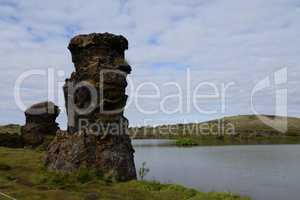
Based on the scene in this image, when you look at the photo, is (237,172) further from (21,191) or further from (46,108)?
(46,108)

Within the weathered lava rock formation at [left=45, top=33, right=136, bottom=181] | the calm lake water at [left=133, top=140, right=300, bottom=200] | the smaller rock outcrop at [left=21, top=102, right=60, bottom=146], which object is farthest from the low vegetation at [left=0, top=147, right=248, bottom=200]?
the smaller rock outcrop at [left=21, top=102, right=60, bottom=146]

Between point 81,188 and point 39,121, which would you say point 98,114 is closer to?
point 81,188

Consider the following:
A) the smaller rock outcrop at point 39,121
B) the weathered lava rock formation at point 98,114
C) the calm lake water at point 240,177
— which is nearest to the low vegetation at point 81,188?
the weathered lava rock formation at point 98,114

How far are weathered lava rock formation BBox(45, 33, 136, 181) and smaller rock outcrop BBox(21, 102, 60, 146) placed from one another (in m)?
29.7

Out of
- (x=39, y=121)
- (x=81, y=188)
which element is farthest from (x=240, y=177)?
(x=39, y=121)

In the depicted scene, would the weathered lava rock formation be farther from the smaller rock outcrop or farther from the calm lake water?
the smaller rock outcrop

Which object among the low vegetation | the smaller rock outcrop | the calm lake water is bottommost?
the calm lake water

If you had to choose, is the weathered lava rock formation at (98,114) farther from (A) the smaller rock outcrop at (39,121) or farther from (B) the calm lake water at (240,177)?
(A) the smaller rock outcrop at (39,121)

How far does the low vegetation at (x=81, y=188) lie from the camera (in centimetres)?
2519

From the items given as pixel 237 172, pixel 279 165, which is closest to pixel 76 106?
pixel 237 172

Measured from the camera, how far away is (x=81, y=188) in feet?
93.9

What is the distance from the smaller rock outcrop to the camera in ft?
219

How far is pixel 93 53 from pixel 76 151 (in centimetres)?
884

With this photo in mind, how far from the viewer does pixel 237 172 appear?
147ft
